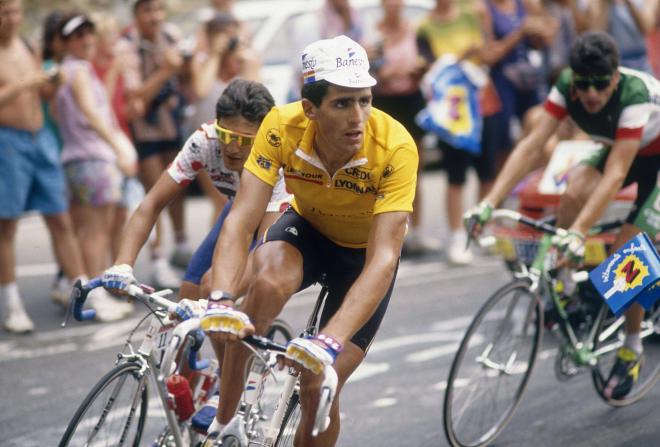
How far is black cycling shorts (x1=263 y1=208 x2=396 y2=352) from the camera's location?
15.9 feet

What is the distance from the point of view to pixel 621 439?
238 inches

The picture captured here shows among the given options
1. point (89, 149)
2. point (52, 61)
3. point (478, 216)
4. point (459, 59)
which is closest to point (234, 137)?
point (478, 216)

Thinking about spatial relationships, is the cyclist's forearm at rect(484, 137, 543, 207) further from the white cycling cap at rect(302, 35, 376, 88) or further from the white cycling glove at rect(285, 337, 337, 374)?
the white cycling glove at rect(285, 337, 337, 374)

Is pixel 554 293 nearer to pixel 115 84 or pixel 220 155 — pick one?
pixel 220 155

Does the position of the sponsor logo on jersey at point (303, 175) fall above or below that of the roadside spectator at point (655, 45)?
above

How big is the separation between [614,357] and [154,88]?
468cm

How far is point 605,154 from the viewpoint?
677cm

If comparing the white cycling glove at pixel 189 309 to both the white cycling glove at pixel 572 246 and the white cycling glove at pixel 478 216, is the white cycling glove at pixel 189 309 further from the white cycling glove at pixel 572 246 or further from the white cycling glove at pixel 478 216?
the white cycling glove at pixel 572 246

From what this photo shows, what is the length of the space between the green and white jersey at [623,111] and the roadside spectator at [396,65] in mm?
4122

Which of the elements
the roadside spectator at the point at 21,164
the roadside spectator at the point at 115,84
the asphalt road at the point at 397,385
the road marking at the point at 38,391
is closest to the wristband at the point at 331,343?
the asphalt road at the point at 397,385

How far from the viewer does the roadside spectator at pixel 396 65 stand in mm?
10594

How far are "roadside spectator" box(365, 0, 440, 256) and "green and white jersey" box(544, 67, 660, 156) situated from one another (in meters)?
4.12

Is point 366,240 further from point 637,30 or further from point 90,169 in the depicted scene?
point 637,30

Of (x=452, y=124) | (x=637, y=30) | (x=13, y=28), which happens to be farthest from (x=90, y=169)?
(x=637, y=30)
